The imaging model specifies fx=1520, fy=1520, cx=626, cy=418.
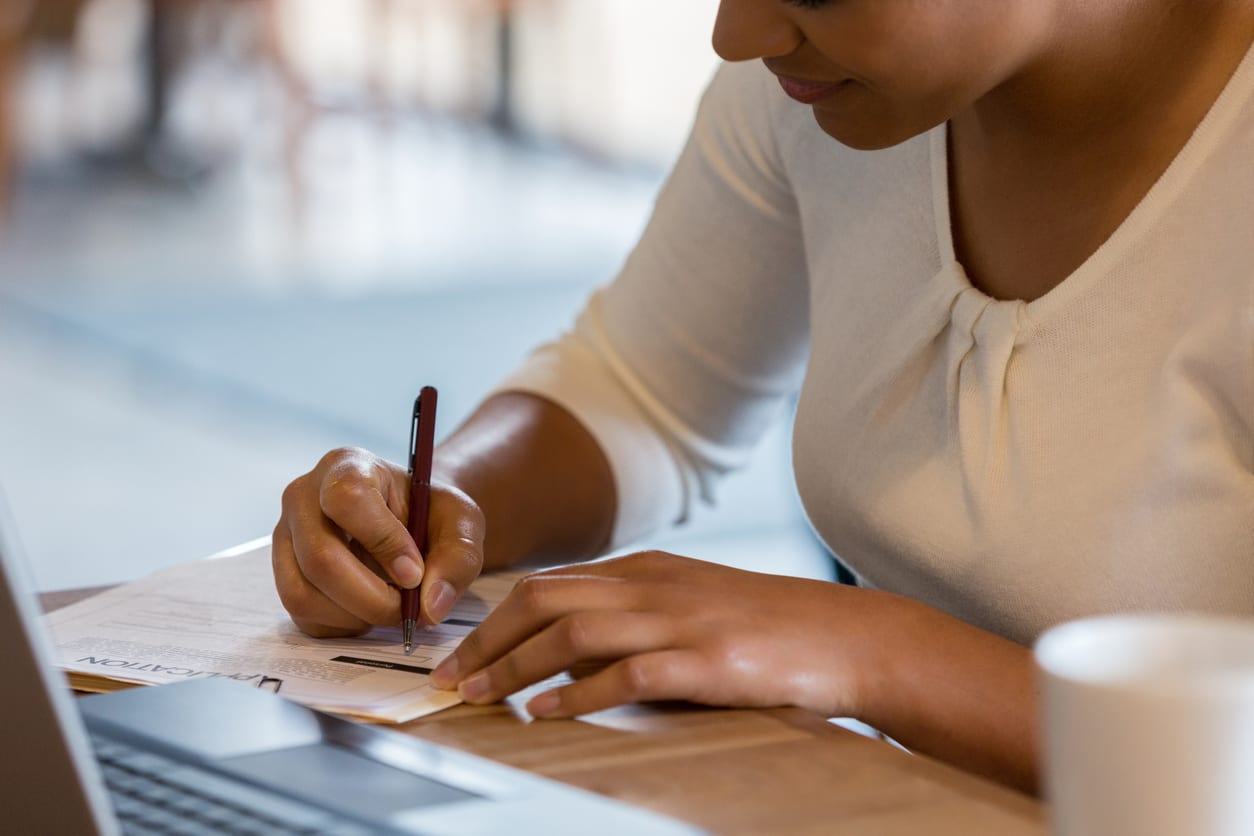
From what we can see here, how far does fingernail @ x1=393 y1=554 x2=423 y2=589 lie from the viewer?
806 millimetres

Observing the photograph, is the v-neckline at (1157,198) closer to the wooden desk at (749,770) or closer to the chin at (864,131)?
the chin at (864,131)

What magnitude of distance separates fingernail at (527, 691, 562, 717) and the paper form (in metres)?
0.05

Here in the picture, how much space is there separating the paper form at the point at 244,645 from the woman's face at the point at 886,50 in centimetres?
35

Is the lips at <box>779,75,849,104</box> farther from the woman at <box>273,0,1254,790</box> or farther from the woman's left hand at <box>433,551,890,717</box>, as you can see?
the woman's left hand at <box>433,551,890,717</box>

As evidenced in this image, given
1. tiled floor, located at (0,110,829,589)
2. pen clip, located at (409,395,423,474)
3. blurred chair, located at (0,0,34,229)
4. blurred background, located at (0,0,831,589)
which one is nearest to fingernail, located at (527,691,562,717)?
pen clip, located at (409,395,423,474)

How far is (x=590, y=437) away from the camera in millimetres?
1189

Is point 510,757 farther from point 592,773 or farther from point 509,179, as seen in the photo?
point 509,179

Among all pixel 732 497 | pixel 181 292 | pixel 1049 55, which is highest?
pixel 1049 55

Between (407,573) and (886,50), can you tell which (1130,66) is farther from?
(407,573)

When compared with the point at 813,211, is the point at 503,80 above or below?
above

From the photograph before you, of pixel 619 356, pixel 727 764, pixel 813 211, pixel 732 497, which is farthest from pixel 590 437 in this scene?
pixel 732 497

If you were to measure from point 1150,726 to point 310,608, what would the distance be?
0.51 meters

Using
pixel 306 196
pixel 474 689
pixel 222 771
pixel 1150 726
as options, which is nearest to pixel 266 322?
pixel 306 196

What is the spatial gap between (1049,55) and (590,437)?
49 centimetres
